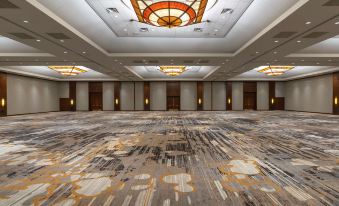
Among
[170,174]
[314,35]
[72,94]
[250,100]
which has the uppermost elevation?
[314,35]

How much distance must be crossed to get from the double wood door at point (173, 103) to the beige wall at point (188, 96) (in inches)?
19.5

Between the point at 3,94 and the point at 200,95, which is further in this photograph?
the point at 200,95

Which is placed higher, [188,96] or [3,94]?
[3,94]

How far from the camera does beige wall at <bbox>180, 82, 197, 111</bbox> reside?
92.9ft

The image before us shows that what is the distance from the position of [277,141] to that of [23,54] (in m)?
14.3

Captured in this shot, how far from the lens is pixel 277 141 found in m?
6.64

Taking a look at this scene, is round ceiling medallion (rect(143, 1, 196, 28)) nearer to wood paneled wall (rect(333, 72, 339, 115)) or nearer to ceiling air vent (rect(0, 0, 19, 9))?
ceiling air vent (rect(0, 0, 19, 9))

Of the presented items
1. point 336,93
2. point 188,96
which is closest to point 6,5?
point 188,96

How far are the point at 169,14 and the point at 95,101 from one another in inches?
911

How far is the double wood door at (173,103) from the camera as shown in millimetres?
28391

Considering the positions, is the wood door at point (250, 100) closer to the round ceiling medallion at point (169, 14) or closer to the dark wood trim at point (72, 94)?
the dark wood trim at point (72, 94)

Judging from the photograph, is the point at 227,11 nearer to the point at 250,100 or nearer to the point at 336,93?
the point at 336,93

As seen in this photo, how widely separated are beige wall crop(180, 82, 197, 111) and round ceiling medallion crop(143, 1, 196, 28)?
66.3 feet

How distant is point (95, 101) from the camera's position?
28547 millimetres
